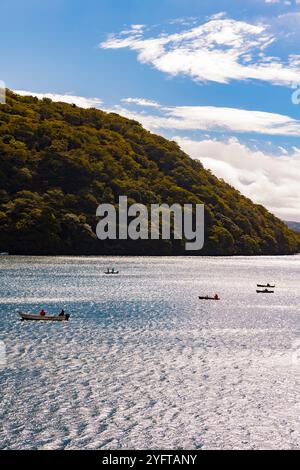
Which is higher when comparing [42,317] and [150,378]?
[42,317]

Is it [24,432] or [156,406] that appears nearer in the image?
[24,432]

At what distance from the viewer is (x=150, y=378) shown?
217 feet

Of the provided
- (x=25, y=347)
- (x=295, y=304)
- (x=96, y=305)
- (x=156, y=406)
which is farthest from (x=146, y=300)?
(x=156, y=406)

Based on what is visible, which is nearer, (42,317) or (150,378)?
(150,378)

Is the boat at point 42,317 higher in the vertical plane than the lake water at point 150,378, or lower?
higher

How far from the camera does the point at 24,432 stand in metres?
47.6

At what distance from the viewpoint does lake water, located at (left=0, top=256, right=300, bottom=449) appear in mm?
48344

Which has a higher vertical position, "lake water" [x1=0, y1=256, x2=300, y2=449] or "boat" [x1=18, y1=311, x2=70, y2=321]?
"boat" [x1=18, y1=311, x2=70, y2=321]

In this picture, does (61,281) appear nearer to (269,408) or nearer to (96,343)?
(96,343)

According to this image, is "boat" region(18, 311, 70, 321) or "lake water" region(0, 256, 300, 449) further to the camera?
"boat" region(18, 311, 70, 321)

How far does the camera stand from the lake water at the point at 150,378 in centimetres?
4834

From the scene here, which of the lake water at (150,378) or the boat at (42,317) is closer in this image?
the lake water at (150,378)
